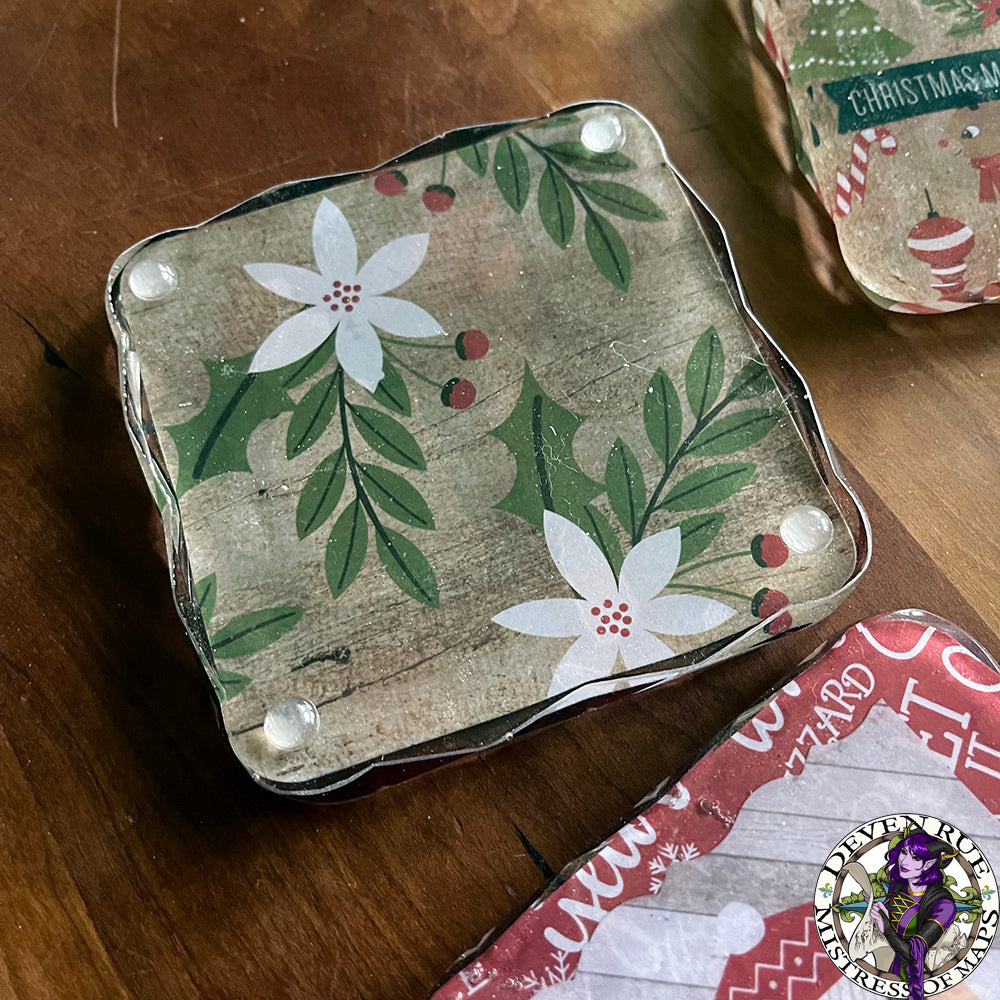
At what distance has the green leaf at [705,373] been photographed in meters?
0.46

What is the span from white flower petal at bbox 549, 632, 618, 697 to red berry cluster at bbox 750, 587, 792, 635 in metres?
0.07

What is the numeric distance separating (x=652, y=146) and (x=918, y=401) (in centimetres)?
19

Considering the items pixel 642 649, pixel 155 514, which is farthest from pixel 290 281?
pixel 642 649

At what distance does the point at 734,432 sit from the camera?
1.51 ft

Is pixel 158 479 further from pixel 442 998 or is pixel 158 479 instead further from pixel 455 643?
pixel 442 998

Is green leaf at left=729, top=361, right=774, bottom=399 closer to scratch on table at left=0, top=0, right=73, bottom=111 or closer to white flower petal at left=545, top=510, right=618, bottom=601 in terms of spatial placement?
white flower petal at left=545, top=510, right=618, bottom=601

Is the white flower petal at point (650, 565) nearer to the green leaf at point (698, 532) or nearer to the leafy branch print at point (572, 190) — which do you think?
the green leaf at point (698, 532)

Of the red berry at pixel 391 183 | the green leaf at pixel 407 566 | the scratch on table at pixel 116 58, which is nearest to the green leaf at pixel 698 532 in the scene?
the green leaf at pixel 407 566

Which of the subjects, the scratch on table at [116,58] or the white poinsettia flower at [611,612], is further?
the scratch on table at [116,58]

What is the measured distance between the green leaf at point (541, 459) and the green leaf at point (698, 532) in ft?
0.14

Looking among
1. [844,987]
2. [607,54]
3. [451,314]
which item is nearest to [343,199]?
[451,314]

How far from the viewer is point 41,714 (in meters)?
0.46

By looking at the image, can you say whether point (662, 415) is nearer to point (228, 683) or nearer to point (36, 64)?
point (228, 683)

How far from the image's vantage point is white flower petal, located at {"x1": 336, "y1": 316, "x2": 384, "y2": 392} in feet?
1.53
